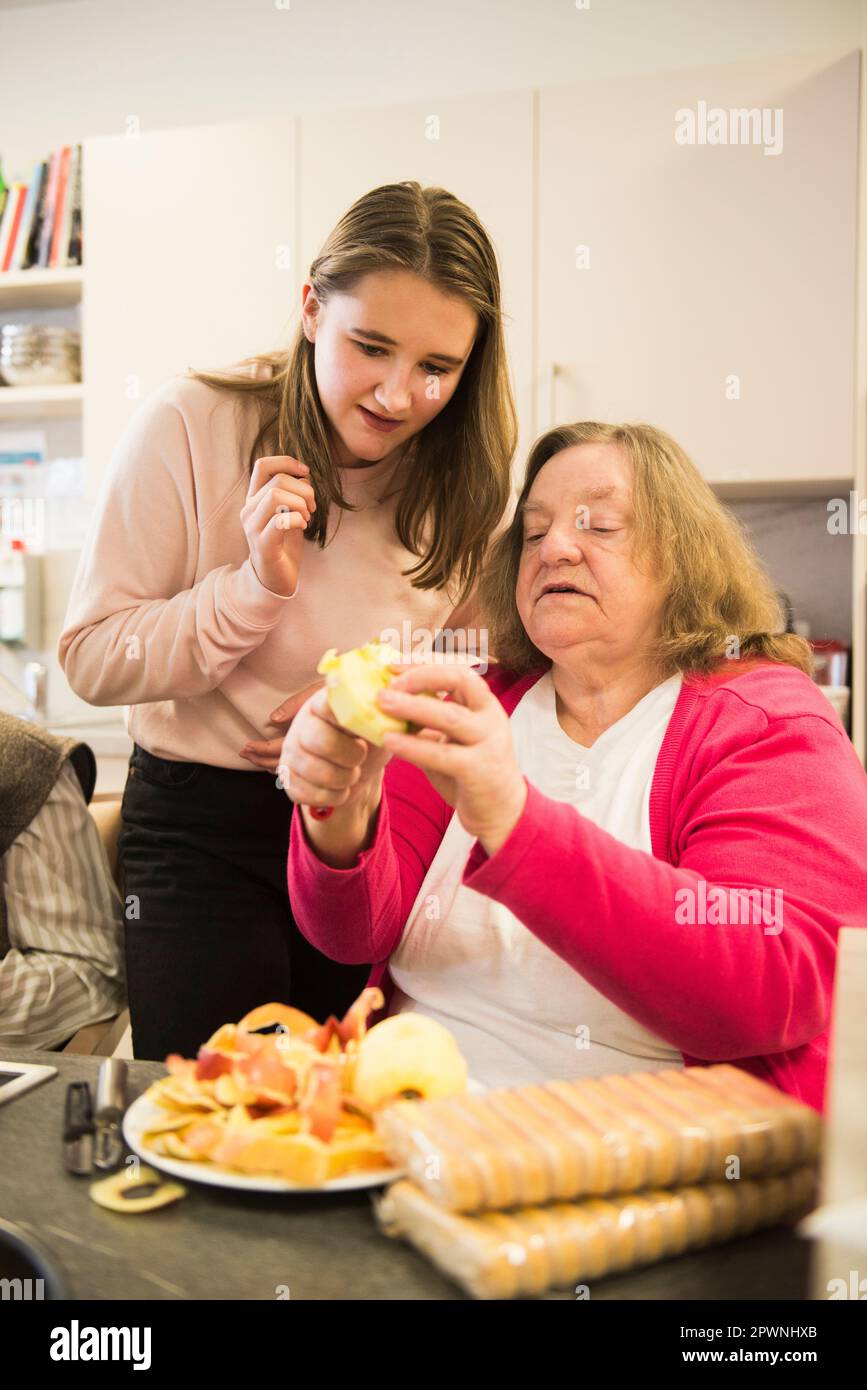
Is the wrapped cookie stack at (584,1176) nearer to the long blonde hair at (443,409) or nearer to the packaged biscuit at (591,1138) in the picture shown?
the packaged biscuit at (591,1138)

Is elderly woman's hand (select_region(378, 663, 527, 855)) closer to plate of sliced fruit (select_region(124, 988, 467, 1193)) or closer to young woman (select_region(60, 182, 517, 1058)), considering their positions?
plate of sliced fruit (select_region(124, 988, 467, 1193))

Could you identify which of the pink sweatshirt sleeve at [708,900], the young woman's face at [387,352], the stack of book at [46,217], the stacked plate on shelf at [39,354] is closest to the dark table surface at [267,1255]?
the pink sweatshirt sleeve at [708,900]

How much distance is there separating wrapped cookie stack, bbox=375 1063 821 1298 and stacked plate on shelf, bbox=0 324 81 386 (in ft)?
9.97

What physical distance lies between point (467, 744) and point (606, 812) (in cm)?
37

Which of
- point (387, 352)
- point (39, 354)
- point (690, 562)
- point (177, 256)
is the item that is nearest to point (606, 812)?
point (690, 562)

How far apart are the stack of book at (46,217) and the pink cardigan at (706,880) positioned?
263 centimetres

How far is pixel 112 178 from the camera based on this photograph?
3168mm

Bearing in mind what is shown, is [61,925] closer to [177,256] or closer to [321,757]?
[321,757]

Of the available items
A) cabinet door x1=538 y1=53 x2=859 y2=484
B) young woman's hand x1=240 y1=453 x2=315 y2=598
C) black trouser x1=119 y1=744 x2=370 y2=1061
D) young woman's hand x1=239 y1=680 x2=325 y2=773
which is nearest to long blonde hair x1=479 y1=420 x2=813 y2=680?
young woman's hand x1=240 y1=453 x2=315 y2=598

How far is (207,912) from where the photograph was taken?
155cm

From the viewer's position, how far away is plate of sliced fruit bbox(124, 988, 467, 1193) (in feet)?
2.27

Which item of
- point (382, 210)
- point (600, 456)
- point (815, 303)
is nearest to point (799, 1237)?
point (600, 456)

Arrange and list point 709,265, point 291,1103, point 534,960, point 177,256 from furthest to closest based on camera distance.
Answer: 1. point 177,256
2. point 709,265
3. point 534,960
4. point 291,1103

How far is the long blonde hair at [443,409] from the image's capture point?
1363 millimetres
